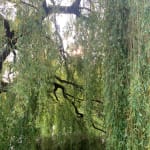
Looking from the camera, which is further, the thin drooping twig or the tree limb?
the tree limb

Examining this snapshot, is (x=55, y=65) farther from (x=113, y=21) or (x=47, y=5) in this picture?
(x=113, y=21)

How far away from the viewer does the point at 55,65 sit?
12.7 feet

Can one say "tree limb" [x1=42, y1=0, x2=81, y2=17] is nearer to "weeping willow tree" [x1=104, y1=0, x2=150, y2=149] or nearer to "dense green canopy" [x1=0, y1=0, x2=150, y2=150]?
"dense green canopy" [x1=0, y1=0, x2=150, y2=150]

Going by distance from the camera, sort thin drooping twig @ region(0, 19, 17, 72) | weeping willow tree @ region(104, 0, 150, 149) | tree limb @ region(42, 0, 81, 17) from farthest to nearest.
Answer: tree limb @ region(42, 0, 81, 17) < thin drooping twig @ region(0, 19, 17, 72) < weeping willow tree @ region(104, 0, 150, 149)

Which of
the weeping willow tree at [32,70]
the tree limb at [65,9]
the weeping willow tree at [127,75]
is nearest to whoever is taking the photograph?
the weeping willow tree at [127,75]

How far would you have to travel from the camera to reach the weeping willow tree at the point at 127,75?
248 cm

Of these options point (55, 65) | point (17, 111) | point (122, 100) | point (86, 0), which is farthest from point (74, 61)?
point (122, 100)

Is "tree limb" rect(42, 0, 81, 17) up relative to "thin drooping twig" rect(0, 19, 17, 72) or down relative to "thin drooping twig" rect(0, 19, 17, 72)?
up

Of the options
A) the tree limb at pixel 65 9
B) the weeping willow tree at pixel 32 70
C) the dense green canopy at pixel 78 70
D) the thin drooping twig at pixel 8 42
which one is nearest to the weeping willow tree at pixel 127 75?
the dense green canopy at pixel 78 70

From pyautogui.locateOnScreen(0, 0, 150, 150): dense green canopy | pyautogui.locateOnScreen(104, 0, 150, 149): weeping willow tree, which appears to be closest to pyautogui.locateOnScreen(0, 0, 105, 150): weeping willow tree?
pyautogui.locateOnScreen(0, 0, 150, 150): dense green canopy

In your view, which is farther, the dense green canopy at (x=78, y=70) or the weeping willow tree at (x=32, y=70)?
the weeping willow tree at (x=32, y=70)

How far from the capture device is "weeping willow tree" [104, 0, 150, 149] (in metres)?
2.48

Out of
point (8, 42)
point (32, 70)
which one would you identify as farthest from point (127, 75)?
point (8, 42)

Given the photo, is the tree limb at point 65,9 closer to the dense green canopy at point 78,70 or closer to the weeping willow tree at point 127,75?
the dense green canopy at point 78,70
